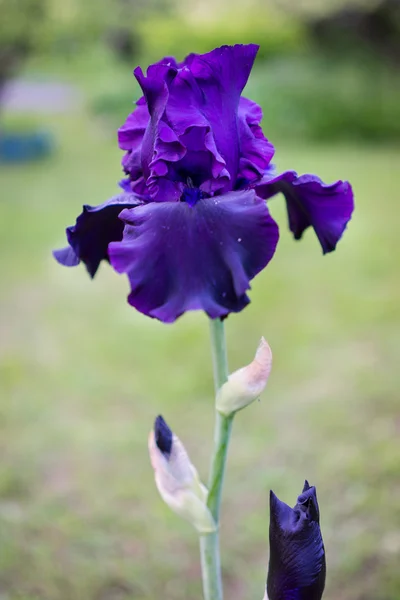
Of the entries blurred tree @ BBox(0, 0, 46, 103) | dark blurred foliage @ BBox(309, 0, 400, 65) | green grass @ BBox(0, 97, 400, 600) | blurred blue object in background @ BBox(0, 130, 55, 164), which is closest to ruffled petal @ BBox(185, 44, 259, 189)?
green grass @ BBox(0, 97, 400, 600)

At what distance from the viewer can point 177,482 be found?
0.75 meters

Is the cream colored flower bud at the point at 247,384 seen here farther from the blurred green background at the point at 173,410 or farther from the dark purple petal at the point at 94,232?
the blurred green background at the point at 173,410

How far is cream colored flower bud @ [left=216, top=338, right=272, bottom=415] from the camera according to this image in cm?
66

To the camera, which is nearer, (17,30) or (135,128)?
(135,128)

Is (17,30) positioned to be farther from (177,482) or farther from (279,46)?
(177,482)

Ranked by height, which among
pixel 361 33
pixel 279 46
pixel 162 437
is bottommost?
pixel 162 437

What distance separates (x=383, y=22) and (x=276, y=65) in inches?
51.7

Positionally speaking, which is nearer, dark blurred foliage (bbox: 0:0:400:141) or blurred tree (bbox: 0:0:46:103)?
blurred tree (bbox: 0:0:46:103)

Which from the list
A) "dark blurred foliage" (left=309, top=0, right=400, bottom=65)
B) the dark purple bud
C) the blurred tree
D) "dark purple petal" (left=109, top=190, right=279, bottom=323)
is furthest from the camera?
"dark blurred foliage" (left=309, top=0, right=400, bottom=65)

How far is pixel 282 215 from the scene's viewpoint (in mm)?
3729

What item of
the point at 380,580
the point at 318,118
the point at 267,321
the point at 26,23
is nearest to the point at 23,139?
the point at 26,23

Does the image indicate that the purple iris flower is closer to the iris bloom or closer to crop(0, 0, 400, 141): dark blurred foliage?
the iris bloom

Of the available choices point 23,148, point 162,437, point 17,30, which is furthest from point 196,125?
point 23,148

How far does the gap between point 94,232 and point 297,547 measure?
0.36 meters
